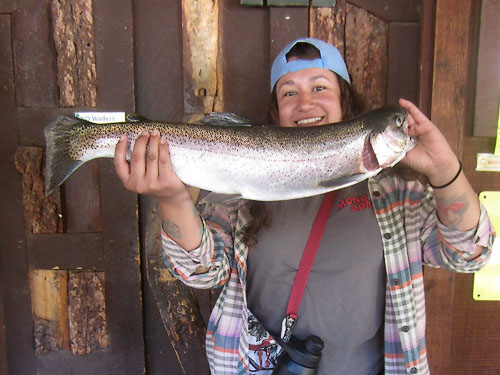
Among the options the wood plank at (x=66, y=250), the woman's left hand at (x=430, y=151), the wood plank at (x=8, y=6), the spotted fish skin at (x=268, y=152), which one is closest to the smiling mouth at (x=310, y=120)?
the spotted fish skin at (x=268, y=152)

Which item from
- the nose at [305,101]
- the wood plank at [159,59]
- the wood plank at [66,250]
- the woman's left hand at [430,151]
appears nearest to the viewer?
the woman's left hand at [430,151]

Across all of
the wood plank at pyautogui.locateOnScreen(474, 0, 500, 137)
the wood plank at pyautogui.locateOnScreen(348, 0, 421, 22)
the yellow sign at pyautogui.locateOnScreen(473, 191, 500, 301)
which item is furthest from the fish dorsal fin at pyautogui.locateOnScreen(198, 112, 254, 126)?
the yellow sign at pyautogui.locateOnScreen(473, 191, 500, 301)

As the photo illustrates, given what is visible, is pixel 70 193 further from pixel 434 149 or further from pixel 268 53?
pixel 434 149

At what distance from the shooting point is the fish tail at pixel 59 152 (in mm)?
1670

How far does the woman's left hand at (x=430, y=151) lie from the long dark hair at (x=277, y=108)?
436 millimetres

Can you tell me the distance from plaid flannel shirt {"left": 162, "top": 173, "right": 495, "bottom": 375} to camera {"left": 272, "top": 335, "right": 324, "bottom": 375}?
0.23m

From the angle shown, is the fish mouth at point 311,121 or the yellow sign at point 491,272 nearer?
the fish mouth at point 311,121

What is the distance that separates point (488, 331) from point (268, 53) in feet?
8.38

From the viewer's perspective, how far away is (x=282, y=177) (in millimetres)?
1604

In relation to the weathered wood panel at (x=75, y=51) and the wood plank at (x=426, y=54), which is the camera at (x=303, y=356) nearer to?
the wood plank at (x=426, y=54)

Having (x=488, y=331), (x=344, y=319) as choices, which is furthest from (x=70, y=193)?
(x=488, y=331)

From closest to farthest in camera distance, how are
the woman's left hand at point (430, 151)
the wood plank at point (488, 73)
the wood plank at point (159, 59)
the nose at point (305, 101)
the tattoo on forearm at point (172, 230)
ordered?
the woman's left hand at point (430, 151) < the tattoo on forearm at point (172, 230) < the nose at point (305, 101) < the wood plank at point (488, 73) < the wood plank at point (159, 59)

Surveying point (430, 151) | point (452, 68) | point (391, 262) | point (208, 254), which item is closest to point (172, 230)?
point (208, 254)

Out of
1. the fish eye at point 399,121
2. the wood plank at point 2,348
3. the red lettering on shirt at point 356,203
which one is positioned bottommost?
the wood plank at point 2,348
